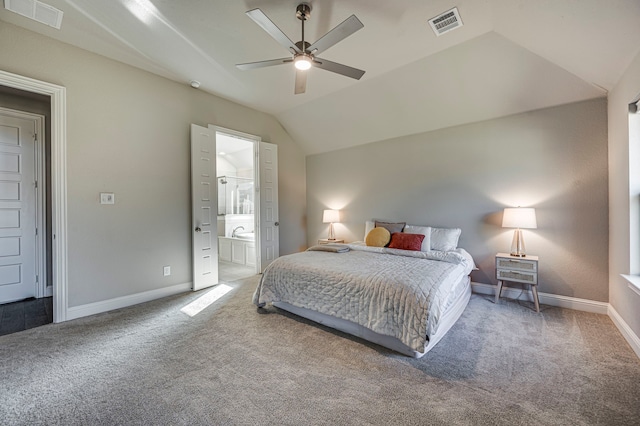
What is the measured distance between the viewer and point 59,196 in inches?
113

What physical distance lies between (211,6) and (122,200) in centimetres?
241

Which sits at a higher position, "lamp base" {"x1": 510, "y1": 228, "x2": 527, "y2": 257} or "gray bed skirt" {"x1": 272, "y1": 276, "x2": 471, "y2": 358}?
"lamp base" {"x1": 510, "y1": 228, "x2": 527, "y2": 257}

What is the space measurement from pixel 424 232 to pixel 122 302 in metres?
4.04

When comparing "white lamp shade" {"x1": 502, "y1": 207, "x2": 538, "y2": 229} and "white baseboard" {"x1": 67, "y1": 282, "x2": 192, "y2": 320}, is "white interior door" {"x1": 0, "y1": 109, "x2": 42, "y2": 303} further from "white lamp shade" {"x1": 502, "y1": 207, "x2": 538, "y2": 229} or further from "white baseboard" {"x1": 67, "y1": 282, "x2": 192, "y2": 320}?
"white lamp shade" {"x1": 502, "y1": 207, "x2": 538, "y2": 229}

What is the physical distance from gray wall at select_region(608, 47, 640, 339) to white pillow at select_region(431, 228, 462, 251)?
151 centimetres

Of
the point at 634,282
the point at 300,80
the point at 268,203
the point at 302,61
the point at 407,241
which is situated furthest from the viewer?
the point at 268,203

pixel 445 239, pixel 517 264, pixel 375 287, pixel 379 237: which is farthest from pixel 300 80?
pixel 517 264

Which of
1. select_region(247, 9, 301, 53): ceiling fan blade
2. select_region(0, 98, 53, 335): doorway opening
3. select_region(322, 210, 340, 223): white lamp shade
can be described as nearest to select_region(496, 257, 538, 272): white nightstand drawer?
select_region(322, 210, 340, 223): white lamp shade

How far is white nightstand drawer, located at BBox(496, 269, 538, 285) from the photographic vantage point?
306 centimetres

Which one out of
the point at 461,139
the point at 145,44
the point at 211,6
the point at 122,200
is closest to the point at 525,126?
Result: the point at 461,139

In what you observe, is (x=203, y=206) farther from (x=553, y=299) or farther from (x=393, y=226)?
(x=553, y=299)

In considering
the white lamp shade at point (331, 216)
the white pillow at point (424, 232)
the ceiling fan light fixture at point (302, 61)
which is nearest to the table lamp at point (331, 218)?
the white lamp shade at point (331, 216)

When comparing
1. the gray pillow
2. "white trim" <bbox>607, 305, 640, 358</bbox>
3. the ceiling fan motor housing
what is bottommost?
"white trim" <bbox>607, 305, 640, 358</bbox>

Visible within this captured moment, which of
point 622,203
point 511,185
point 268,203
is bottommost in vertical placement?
point 622,203
